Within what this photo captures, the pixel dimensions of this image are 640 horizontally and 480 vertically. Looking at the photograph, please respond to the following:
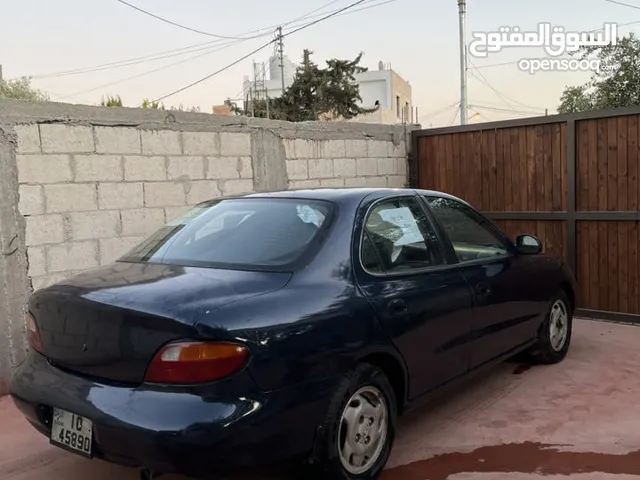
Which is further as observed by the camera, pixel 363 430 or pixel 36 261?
pixel 36 261

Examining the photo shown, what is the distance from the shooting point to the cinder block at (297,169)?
287 inches

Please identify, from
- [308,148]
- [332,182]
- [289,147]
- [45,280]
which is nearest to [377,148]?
[332,182]

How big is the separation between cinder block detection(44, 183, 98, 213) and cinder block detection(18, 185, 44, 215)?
51 mm

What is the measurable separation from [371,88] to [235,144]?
4464 cm

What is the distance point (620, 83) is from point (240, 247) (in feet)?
60.8

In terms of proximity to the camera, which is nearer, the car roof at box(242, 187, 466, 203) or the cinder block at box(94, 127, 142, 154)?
the car roof at box(242, 187, 466, 203)

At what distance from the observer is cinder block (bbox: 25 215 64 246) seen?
5.06m

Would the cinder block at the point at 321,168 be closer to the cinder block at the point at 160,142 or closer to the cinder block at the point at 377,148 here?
the cinder block at the point at 377,148

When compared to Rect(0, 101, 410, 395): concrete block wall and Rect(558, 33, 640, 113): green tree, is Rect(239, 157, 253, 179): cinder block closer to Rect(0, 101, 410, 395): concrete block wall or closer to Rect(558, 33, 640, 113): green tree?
Rect(0, 101, 410, 395): concrete block wall

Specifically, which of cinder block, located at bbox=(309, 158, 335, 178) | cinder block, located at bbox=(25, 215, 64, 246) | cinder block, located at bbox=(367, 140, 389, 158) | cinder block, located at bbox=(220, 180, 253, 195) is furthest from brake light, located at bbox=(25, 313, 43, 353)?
cinder block, located at bbox=(367, 140, 389, 158)

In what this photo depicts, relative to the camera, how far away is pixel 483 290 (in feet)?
14.2

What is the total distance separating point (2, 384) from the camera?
503cm

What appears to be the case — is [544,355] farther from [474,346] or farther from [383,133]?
[383,133]

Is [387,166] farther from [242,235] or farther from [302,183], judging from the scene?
[242,235]
